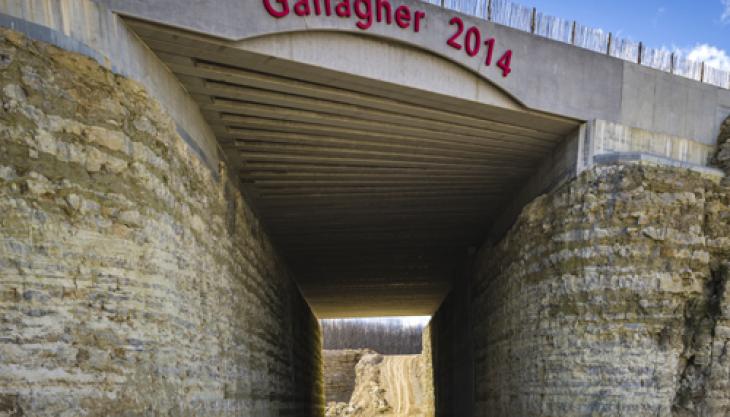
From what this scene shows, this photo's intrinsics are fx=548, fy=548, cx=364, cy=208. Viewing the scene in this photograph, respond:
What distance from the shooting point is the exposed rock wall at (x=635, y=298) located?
7.20m

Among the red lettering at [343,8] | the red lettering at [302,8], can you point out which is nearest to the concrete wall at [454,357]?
the red lettering at [343,8]

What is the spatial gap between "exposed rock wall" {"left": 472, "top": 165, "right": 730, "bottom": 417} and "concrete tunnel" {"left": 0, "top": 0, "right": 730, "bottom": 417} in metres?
0.03

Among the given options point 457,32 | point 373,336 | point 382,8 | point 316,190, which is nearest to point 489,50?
point 457,32

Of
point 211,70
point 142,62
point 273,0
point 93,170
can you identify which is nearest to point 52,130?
point 93,170

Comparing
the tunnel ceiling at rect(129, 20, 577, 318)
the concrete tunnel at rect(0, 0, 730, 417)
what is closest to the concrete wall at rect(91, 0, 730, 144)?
the concrete tunnel at rect(0, 0, 730, 417)

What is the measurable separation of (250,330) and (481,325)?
5.06m

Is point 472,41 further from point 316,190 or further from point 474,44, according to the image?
point 316,190

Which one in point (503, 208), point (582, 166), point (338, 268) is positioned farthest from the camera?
point (338, 268)

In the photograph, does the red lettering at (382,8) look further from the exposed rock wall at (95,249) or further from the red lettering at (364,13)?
the exposed rock wall at (95,249)

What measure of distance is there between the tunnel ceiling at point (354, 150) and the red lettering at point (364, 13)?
644 millimetres

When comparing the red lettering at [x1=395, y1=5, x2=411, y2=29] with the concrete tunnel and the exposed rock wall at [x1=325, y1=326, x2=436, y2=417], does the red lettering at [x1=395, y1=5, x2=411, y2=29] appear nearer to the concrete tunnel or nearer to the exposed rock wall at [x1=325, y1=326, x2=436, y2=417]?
the concrete tunnel

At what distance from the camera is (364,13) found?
647 cm

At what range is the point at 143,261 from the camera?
5180 millimetres

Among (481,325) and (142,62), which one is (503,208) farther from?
(142,62)
